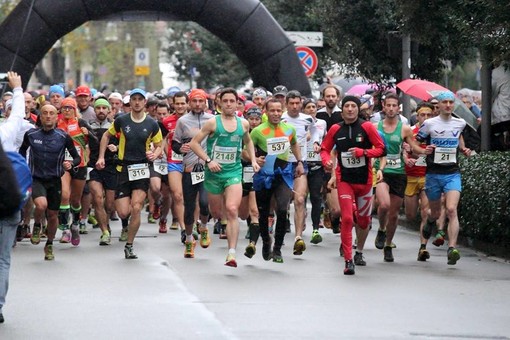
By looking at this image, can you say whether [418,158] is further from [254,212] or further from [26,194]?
[26,194]

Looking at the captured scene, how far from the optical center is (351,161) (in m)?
14.3

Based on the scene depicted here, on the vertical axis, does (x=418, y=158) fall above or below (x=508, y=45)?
below

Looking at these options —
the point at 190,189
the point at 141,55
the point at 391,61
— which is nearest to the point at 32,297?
the point at 190,189

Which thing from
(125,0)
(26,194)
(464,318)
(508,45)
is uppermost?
(125,0)

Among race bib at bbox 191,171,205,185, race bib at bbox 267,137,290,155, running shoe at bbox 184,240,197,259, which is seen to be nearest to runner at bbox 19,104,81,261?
running shoe at bbox 184,240,197,259

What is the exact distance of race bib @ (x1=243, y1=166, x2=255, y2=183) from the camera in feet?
52.0

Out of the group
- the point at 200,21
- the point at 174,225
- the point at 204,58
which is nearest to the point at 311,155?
the point at 174,225

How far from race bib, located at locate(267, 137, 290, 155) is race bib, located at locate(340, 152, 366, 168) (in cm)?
80

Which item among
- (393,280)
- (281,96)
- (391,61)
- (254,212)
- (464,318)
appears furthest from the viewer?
(391,61)

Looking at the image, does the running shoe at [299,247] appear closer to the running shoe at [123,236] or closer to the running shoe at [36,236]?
the running shoe at [123,236]

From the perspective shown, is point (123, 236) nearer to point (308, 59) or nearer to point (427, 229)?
point (427, 229)

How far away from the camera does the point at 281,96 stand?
58.8 feet

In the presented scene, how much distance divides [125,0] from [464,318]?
15.8 m

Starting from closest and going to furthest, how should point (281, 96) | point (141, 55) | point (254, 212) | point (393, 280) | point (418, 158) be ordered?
point (393, 280), point (254, 212), point (418, 158), point (281, 96), point (141, 55)
